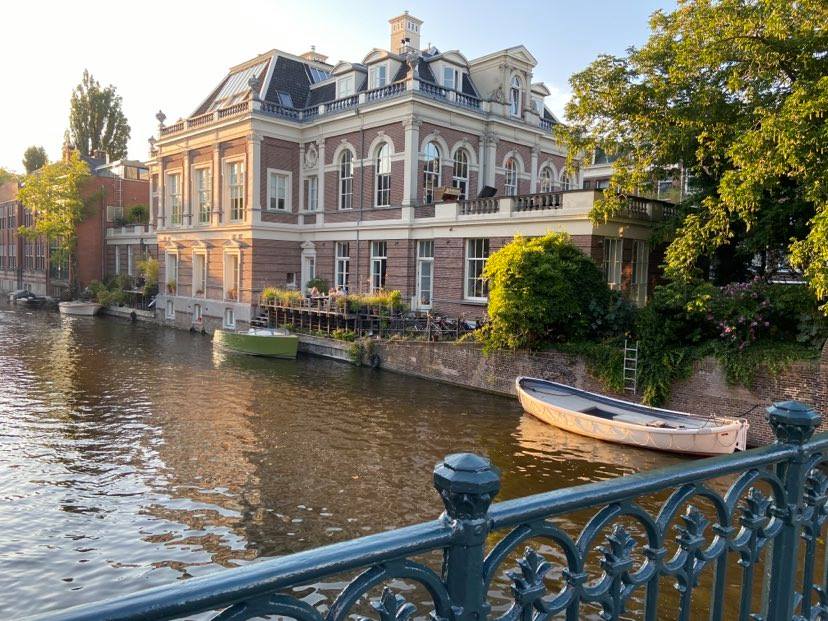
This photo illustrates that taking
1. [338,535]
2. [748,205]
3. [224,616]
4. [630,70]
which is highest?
[630,70]

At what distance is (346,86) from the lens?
31531 millimetres

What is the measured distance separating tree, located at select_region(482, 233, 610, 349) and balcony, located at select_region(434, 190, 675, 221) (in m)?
1.92

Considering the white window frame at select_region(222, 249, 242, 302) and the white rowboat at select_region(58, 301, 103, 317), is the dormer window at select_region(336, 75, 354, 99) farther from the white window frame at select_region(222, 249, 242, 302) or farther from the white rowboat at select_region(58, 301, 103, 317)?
the white rowboat at select_region(58, 301, 103, 317)

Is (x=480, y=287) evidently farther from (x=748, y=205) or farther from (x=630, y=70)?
(x=748, y=205)

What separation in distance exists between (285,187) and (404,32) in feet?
34.3

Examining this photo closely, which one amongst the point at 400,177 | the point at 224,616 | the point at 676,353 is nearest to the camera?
the point at 224,616

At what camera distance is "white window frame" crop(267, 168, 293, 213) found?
32.5 meters

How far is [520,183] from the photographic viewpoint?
1278 inches

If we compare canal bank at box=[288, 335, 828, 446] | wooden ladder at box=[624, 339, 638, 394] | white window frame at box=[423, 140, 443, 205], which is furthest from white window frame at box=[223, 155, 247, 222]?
wooden ladder at box=[624, 339, 638, 394]

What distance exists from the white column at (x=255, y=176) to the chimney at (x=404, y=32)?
907 cm

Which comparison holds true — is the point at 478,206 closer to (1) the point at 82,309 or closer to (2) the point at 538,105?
(2) the point at 538,105

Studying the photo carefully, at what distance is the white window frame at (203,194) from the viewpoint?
36.0 meters

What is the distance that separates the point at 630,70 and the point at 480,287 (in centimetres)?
909

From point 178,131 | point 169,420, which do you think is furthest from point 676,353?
point 178,131
